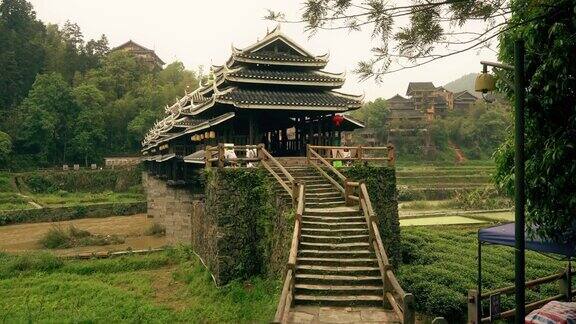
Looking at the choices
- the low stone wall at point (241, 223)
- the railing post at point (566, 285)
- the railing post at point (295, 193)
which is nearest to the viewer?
the railing post at point (566, 285)

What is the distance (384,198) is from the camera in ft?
54.9

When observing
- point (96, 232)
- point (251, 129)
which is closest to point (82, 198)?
point (96, 232)

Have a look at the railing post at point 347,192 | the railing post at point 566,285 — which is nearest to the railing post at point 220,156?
the railing post at point 347,192

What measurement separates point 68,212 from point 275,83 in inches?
1348

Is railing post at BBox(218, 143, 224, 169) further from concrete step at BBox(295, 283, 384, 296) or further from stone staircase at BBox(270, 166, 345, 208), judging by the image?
concrete step at BBox(295, 283, 384, 296)

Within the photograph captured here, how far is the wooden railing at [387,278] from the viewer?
784 cm

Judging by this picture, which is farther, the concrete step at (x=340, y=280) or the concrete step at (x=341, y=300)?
the concrete step at (x=340, y=280)

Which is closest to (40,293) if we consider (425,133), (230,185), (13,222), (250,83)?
(230,185)

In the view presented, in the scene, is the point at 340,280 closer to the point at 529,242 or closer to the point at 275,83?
the point at 529,242

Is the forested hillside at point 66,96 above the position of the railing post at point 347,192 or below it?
above

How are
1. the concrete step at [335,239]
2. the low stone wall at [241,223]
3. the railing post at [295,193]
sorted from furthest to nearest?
the low stone wall at [241,223] → the railing post at [295,193] → the concrete step at [335,239]

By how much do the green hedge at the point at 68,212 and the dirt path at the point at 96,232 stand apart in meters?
0.99

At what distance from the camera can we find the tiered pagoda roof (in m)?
18.8

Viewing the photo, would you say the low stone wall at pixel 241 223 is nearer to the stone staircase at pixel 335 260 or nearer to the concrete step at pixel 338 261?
the stone staircase at pixel 335 260
